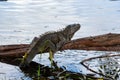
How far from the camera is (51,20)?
49.0 feet

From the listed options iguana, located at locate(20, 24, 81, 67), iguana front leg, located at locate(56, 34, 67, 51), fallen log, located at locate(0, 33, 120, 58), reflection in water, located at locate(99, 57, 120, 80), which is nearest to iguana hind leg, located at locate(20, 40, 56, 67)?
iguana, located at locate(20, 24, 81, 67)

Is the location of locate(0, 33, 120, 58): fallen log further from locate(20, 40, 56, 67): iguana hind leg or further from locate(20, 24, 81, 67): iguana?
locate(20, 40, 56, 67): iguana hind leg

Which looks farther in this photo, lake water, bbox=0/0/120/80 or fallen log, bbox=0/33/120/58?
lake water, bbox=0/0/120/80

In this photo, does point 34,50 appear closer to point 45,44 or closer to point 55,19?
point 45,44

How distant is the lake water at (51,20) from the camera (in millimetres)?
11916

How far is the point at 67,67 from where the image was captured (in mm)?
7922

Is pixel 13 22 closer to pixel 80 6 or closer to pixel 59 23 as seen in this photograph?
pixel 59 23

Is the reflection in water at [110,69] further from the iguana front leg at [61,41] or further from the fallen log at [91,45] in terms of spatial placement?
the fallen log at [91,45]

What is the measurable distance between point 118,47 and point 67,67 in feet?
4.99

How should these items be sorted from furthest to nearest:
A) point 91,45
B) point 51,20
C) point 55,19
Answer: point 55,19
point 51,20
point 91,45

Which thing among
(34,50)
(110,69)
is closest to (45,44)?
(34,50)

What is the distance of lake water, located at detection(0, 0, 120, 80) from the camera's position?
1192 cm

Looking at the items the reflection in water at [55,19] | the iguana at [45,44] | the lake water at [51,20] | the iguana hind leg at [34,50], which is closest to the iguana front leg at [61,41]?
the iguana at [45,44]

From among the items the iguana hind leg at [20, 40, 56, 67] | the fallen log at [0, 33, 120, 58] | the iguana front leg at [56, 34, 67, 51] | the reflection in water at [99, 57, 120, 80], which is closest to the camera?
the reflection in water at [99, 57, 120, 80]
